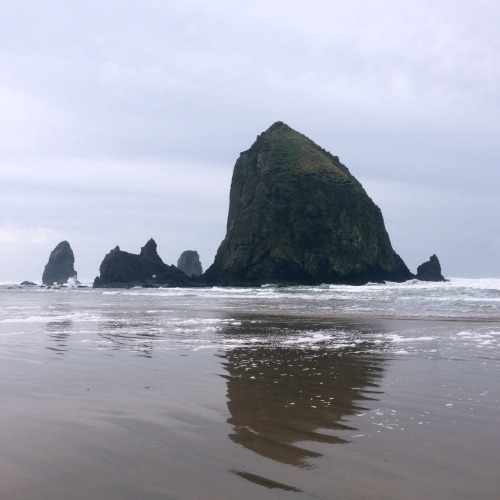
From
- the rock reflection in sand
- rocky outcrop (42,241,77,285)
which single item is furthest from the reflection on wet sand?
rocky outcrop (42,241,77,285)

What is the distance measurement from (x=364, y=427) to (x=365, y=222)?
271 ft

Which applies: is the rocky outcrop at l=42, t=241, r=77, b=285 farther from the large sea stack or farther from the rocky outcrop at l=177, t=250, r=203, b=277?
the large sea stack

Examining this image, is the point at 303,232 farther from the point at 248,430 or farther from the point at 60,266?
the point at 60,266

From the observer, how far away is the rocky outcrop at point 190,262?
14938 cm

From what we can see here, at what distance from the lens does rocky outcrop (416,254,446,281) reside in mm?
88812

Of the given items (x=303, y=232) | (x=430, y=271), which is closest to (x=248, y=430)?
→ (x=303, y=232)

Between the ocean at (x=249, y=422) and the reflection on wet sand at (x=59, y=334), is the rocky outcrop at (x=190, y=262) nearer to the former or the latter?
the reflection on wet sand at (x=59, y=334)

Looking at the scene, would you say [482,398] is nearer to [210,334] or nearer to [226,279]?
[210,334]

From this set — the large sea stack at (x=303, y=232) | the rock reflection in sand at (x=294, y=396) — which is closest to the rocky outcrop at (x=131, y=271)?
the large sea stack at (x=303, y=232)

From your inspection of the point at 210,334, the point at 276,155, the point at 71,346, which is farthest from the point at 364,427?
the point at 276,155

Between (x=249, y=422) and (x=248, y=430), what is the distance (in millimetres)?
306

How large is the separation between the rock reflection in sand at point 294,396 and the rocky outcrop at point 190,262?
140106 millimetres

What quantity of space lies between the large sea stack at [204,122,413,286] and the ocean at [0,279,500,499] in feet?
227

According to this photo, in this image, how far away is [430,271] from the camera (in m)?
89.4
